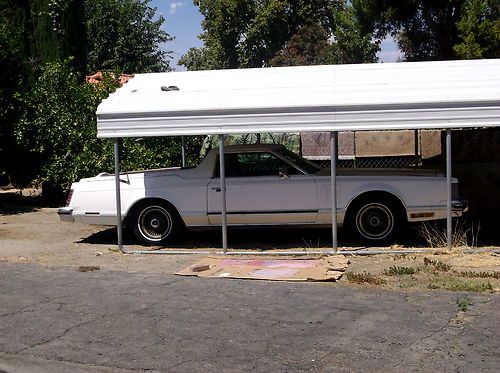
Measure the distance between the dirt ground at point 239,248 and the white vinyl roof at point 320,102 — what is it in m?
1.82

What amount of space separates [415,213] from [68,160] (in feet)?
27.6

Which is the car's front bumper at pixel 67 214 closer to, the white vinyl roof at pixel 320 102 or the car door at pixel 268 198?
the white vinyl roof at pixel 320 102

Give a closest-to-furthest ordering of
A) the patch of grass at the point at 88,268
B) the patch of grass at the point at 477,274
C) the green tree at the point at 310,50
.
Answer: the patch of grass at the point at 477,274 → the patch of grass at the point at 88,268 → the green tree at the point at 310,50

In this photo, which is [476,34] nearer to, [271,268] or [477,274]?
[477,274]

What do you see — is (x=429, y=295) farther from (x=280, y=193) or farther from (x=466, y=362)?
(x=280, y=193)

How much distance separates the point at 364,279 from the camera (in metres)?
7.86

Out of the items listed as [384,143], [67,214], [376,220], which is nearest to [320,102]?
[376,220]

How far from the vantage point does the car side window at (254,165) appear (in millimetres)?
10336

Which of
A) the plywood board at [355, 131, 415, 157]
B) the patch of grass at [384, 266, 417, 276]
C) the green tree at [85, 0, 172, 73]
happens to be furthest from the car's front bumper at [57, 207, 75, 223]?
the green tree at [85, 0, 172, 73]

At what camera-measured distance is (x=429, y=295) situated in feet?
23.6

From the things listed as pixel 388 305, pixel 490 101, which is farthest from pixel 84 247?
pixel 490 101

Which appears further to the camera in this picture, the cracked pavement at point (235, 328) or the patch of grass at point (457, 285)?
the patch of grass at point (457, 285)

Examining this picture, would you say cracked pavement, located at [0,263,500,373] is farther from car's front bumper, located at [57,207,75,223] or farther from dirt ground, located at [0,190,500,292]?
car's front bumper, located at [57,207,75,223]

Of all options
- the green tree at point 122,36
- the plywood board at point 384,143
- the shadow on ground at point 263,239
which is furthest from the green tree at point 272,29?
the shadow on ground at point 263,239
